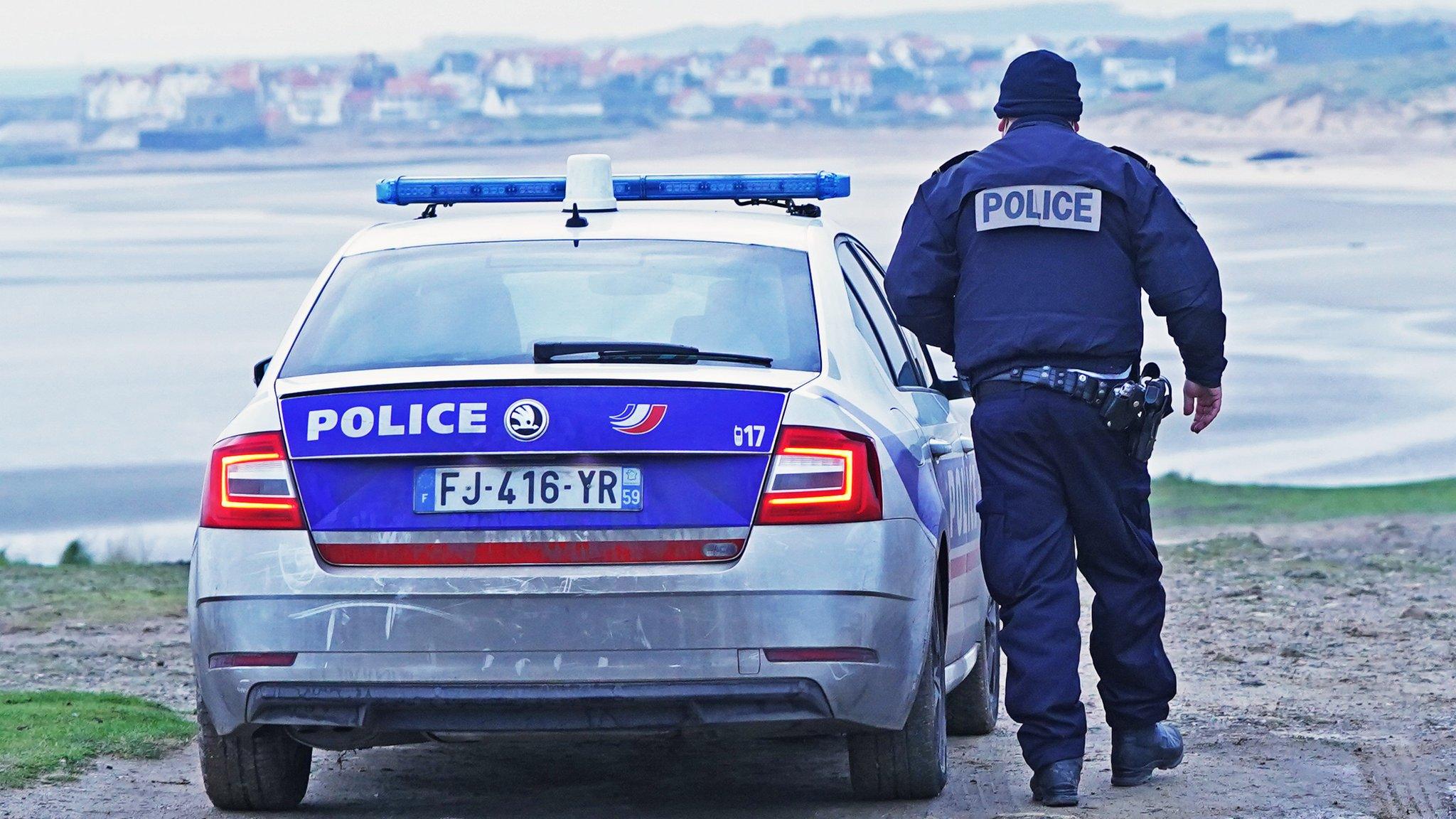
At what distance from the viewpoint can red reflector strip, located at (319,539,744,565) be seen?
4.62 meters

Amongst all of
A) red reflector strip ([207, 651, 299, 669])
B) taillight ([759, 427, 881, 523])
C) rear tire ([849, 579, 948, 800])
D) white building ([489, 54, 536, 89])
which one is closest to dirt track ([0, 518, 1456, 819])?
rear tire ([849, 579, 948, 800])

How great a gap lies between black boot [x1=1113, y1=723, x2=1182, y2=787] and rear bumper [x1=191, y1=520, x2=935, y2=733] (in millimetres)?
1106

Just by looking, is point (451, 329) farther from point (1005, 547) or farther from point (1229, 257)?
point (1229, 257)

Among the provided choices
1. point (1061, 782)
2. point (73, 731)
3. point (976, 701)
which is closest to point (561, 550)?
point (1061, 782)

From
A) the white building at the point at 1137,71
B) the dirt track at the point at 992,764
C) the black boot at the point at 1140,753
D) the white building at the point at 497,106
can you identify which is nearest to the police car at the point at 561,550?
the dirt track at the point at 992,764

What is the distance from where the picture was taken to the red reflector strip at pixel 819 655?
4645 millimetres

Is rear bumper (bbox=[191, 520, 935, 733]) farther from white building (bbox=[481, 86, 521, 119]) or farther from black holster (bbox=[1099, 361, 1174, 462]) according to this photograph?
white building (bbox=[481, 86, 521, 119])

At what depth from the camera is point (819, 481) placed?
4.70 metres

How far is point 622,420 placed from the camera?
15.3ft

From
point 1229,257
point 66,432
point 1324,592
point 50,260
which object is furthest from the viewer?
point 50,260

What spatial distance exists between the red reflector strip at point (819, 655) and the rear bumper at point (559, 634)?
0.03 ft

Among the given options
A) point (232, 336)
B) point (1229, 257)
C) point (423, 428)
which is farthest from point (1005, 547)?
point (1229, 257)

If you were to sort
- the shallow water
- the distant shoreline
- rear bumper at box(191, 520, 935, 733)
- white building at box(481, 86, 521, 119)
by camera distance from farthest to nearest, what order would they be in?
white building at box(481, 86, 521, 119) → the distant shoreline → the shallow water → rear bumper at box(191, 520, 935, 733)

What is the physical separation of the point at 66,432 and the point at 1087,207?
21.2m
